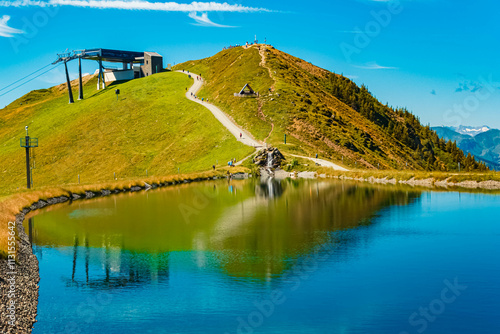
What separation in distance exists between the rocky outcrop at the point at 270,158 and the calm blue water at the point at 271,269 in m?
44.4

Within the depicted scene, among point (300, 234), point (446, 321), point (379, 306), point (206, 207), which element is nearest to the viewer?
point (446, 321)

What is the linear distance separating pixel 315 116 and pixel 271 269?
10105cm

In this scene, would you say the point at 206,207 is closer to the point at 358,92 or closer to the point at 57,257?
the point at 57,257

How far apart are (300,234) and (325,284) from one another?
13066 mm

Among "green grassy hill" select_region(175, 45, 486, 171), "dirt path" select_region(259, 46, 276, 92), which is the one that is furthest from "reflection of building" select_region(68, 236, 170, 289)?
"dirt path" select_region(259, 46, 276, 92)

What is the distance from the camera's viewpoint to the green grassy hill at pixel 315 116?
117 m

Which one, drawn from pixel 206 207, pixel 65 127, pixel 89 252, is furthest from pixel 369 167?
pixel 65 127

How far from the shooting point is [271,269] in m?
29.9

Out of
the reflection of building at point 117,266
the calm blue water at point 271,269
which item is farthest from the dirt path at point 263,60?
the reflection of building at point 117,266

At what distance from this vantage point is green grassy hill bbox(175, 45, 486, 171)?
117m

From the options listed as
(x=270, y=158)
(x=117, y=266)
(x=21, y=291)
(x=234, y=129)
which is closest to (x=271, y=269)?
(x=117, y=266)

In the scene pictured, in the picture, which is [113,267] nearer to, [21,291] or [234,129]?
[21,291]

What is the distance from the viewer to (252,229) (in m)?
42.8

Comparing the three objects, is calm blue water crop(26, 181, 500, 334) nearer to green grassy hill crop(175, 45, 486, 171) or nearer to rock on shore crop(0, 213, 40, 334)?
rock on shore crop(0, 213, 40, 334)
